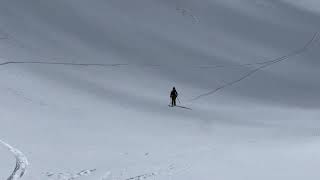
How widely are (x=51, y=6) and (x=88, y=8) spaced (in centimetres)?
245

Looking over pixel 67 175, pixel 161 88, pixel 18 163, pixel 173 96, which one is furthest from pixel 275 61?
pixel 67 175

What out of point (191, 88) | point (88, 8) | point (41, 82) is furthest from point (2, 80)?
point (88, 8)

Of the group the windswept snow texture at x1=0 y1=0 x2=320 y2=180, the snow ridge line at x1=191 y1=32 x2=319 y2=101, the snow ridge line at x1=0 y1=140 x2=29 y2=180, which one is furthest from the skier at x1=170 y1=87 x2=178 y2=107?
the snow ridge line at x1=0 y1=140 x2=29 y2=180

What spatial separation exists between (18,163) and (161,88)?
15901 mm

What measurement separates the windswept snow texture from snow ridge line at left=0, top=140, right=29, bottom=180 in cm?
15

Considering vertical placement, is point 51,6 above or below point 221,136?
above

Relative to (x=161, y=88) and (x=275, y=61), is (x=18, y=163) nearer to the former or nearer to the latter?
(x=161, y=88)

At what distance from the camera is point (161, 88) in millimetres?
31578

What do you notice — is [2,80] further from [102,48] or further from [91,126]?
[102,48]

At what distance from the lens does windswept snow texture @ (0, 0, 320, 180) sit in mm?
17047

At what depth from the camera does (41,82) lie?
2964 cm

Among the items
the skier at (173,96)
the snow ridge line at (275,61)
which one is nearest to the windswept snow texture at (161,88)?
the snow ridge line at (275,61)

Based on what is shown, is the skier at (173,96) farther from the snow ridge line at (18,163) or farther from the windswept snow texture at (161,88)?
the snow ridge line at (18,163)

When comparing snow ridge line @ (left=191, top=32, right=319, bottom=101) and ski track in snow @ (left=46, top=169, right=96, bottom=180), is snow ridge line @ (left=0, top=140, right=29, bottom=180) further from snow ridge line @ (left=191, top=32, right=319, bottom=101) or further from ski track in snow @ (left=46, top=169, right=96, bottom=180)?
snow ridge line @ (left=191, top=32, right=319, bottom=101)
